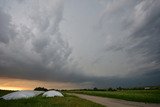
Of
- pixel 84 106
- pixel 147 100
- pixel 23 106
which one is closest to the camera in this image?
pixel 23 106

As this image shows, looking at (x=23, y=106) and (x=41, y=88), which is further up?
(x=41, y=88)

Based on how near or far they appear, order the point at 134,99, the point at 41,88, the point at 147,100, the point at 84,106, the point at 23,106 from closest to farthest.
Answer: the point at 23,106, the point at 84,106, the point at 147,100, the point at 134,99, the point at 41,88

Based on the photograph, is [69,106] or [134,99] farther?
[134,99]

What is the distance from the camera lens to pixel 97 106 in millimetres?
30859

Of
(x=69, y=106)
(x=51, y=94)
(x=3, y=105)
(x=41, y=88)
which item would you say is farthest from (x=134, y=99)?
(x=41, y=88)

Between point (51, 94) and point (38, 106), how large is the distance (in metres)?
20.6

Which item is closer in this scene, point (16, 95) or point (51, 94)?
point (16, 95)

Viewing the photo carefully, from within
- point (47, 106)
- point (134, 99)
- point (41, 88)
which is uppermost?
point (41, 88)

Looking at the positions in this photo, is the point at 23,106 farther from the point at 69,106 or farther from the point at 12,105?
the point at 69,106

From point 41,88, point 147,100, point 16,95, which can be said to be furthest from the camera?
point 41,88

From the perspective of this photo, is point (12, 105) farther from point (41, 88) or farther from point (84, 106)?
point (41, 88)

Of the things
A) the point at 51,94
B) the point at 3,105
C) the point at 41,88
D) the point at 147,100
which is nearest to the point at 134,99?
the point at 147,100

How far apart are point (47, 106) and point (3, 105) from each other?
578cm

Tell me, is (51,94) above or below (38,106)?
above
